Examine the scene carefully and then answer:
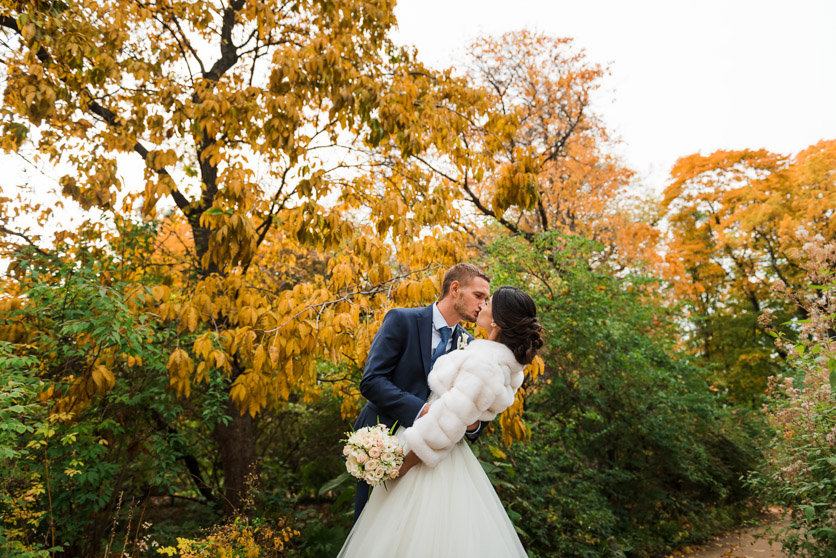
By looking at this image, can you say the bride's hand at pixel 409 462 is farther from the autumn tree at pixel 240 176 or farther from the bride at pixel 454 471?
the autumn tree at pixel 240 176

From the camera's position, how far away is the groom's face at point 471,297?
243 cm

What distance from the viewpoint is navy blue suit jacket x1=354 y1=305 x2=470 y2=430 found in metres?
2.23

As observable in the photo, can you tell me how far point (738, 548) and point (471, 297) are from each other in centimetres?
648

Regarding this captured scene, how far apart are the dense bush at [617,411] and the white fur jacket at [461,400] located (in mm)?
3760

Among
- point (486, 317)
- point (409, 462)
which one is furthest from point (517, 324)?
point (409, 462)

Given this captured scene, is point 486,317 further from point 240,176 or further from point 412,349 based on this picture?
point 240,176

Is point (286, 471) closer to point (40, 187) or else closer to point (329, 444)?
point (329, 444)

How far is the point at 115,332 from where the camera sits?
294 centimetres

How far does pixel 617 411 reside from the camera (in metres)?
6.70

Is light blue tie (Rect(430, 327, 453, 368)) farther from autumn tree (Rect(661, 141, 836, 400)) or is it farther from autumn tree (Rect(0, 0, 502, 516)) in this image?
autumn tree (Rect(661, 141, 836, 400))

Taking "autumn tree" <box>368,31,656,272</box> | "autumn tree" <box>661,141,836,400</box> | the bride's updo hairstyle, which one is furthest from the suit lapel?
"autumn tree" <box>661,141,836,400</box>

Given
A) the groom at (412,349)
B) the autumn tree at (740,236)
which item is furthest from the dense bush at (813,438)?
the autumn tree at (740,236)

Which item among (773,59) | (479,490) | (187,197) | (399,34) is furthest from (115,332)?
(773,59)

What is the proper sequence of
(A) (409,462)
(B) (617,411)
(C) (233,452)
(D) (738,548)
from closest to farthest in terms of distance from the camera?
(A) (409,462) → (C) (233,452) → (D) (738,548) → (B) (617,411)
